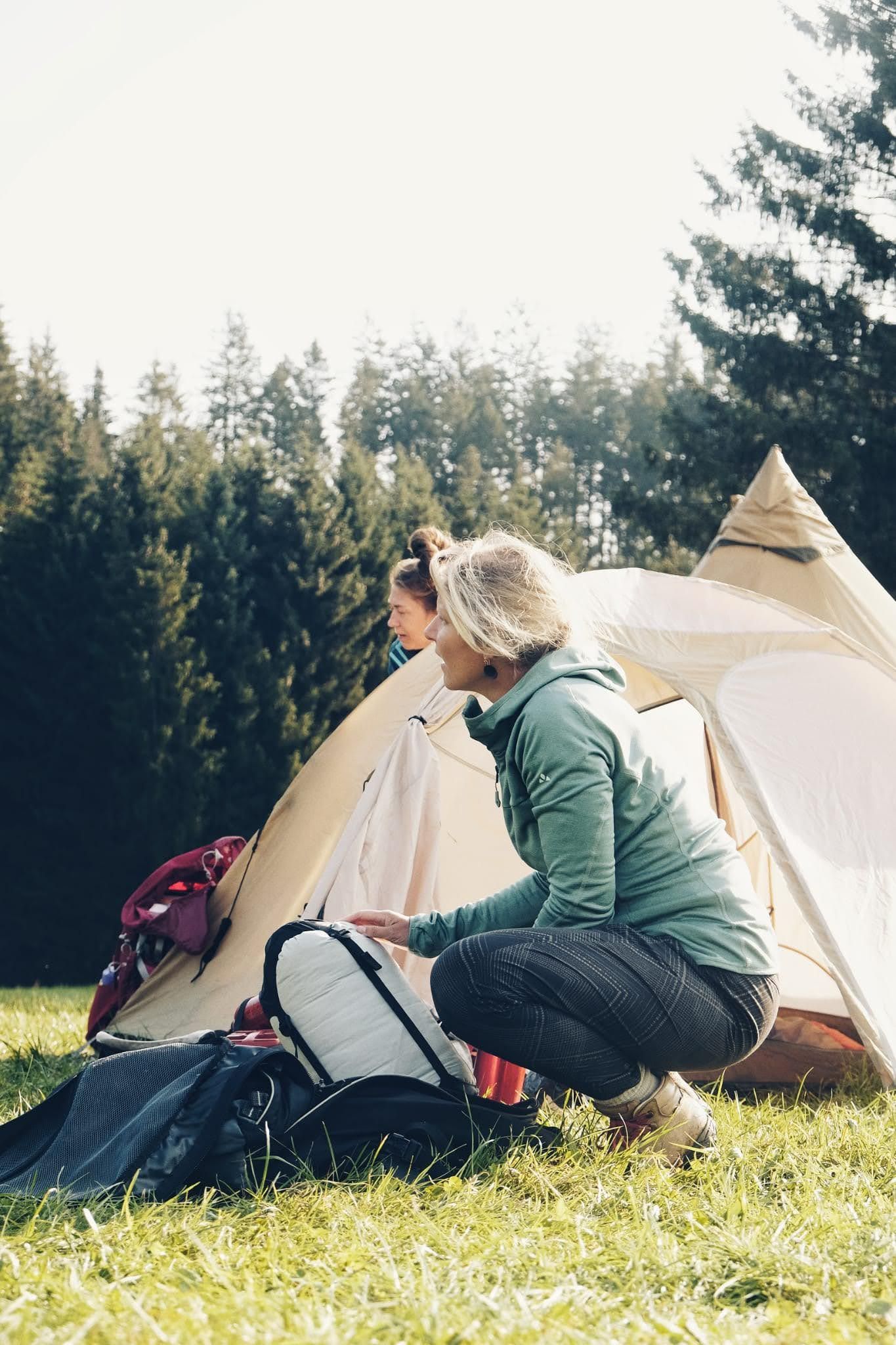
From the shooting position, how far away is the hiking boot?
8.04 ft

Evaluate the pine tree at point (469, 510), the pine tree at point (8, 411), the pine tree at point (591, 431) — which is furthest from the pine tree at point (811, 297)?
the pine tree at point (591, 431)

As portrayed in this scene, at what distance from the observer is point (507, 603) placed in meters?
2.57

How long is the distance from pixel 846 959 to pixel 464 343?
33921 mm

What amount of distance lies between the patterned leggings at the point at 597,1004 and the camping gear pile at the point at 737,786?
0.74 meters

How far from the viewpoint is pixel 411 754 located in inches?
166

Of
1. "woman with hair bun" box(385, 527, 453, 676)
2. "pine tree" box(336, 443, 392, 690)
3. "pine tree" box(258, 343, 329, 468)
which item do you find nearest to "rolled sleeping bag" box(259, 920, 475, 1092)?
"woman with hair bun" box(385, 527, 453, 676)

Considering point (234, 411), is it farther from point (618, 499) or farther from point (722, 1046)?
point (722, 1046)

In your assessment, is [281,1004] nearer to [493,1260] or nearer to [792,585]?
[493,1260]

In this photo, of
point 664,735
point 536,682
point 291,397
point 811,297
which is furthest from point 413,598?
point 291,397

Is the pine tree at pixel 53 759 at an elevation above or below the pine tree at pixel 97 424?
below

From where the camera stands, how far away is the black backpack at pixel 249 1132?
7.30 feet

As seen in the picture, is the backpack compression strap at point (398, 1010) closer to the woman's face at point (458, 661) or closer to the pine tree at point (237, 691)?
the woman's face at point (458, 661)

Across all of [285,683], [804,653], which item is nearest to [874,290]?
[285,683]

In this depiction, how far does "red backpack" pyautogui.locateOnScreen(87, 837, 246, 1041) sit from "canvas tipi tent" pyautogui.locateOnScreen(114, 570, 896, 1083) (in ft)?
0.25
